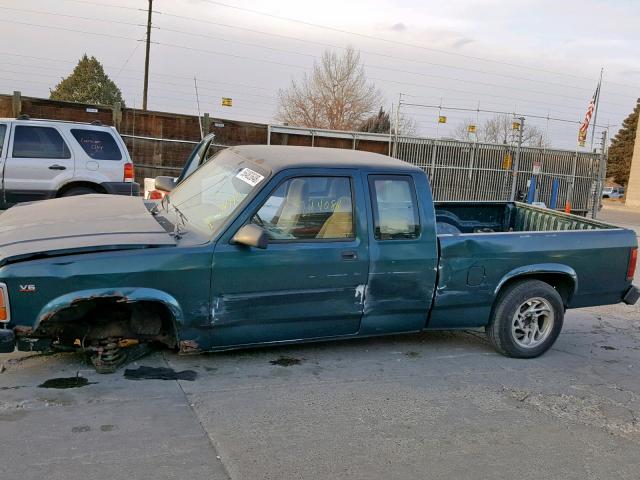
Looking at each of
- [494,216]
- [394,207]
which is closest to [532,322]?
[394,207]

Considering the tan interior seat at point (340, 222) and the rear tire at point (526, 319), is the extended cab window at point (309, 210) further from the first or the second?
the rear tire at point (526, 319)

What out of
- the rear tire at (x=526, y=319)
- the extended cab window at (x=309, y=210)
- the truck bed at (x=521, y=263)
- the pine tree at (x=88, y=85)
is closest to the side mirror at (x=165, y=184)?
the extended cab window at (x=309, y=210)

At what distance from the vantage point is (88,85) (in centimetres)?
3353

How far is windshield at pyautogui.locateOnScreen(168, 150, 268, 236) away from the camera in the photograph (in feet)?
15.2

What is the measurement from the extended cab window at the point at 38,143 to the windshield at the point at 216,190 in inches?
209

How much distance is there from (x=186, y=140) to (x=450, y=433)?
15.7 m

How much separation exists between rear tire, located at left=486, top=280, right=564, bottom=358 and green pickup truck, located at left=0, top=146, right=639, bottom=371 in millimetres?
12

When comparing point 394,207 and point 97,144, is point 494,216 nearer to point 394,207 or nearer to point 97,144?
point 394,207

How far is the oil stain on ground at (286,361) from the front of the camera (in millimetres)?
4887

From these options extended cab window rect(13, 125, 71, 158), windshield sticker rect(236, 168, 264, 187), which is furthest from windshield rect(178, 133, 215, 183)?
extended cab window rect(13, 125, 71, 158)

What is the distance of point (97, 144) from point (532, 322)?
757 centimetres

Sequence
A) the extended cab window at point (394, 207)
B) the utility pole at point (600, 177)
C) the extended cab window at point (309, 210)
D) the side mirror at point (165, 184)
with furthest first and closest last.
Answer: the utility pole at point (600, 177)
the side mirror at point (165, 184)
the extended cab window at point (394, 207)
the extended cab window at point (309, 210)

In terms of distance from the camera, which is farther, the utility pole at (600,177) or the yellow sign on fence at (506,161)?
the utility pole at (600,177)

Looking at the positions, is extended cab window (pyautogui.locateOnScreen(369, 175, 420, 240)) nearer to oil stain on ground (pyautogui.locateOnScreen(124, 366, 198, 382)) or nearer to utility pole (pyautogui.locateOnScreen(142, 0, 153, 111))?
oil stain on ground (pyautogui.locateOnScreen(124, 366, 198, 382))
